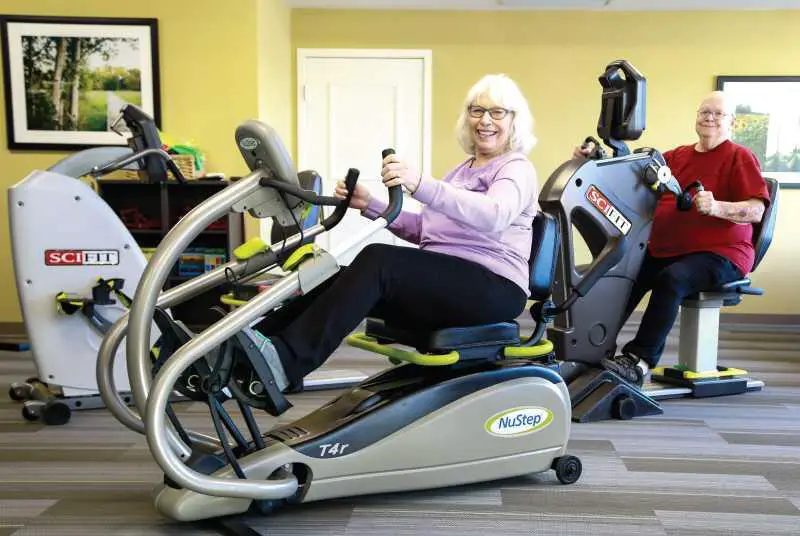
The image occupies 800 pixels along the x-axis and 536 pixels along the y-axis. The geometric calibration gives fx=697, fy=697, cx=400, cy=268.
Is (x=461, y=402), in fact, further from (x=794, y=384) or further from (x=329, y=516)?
(x=794, y=384)

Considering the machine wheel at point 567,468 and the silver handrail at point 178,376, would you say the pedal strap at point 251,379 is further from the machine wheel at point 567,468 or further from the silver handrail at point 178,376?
the machine wheel at point 567,468

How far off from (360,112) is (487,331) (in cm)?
387

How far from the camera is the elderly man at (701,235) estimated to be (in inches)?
120

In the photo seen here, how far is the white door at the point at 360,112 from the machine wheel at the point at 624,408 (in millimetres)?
2906

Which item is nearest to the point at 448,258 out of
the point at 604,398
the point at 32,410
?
the point at 604,398

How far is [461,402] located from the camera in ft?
6.50

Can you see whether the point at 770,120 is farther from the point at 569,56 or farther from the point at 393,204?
the point at 393,204

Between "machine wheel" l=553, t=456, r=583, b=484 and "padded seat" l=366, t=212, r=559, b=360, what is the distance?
38cm

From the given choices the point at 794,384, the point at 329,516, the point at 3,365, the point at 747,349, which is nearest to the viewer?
the point at 329,516

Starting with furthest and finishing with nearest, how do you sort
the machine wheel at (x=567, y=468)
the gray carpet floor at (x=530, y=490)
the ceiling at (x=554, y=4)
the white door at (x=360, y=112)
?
the white door at (x=360, y=112), the ceiling at (x=554, y=4), the machine wheel at (x=567, y=468), the gray carpet floor at (x=530, y=490)

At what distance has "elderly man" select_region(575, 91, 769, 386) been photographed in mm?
3041

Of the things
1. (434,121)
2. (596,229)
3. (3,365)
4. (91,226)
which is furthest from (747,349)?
(3,365)

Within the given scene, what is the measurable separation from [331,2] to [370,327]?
153 inches

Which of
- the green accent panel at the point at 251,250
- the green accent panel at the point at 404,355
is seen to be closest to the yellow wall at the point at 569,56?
the green accent panel at the point at 404,355
